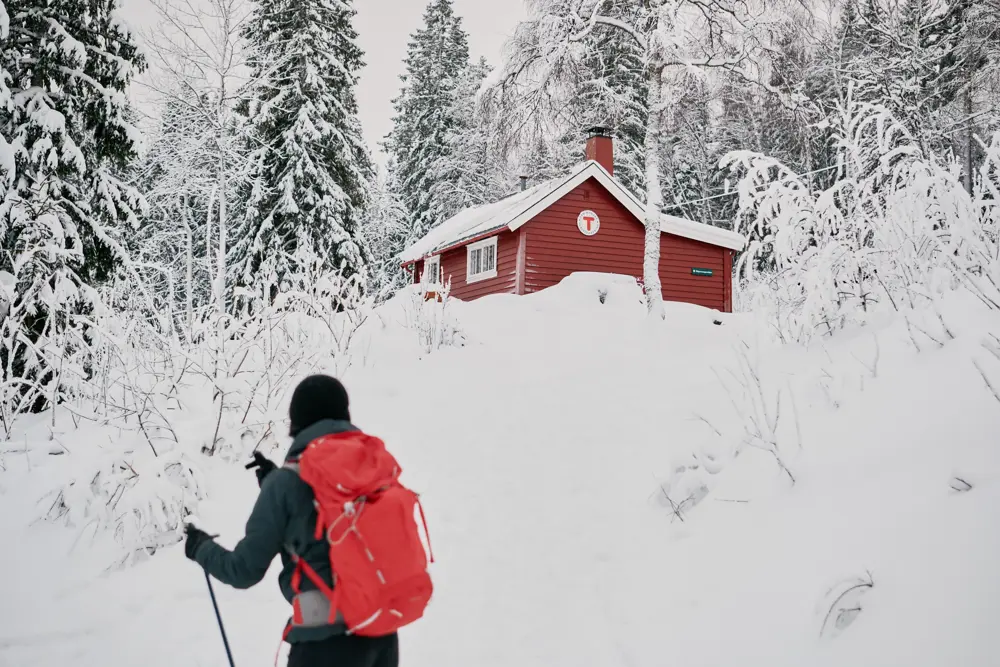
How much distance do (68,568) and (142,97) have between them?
15.3 metres

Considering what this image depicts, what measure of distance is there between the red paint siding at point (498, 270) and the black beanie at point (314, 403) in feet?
46.3

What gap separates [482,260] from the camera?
63.3 feet

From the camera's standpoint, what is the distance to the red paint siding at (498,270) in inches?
702

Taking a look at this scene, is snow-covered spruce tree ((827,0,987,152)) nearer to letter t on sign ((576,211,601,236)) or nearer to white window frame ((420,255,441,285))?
letter t on sign ((576,211,601,236))

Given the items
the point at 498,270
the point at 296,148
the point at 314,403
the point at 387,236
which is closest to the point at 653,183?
the point at 498,270

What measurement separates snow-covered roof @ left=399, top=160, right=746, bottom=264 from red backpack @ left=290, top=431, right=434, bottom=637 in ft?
48.7

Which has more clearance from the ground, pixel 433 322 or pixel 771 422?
pixel 433 322

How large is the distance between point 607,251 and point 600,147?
9.78 ft

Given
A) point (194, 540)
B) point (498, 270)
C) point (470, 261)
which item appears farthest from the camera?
point (470, 261)

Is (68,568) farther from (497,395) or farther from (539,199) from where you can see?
(539,199)

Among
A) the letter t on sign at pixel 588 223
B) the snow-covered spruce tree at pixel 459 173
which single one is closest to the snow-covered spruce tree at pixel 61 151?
the letter t on sign at pixel 588 223

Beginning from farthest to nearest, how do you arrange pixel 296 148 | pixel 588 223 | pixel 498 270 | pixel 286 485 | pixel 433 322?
pixel 498 270
pixel 588 223
pixel 296 148
pixel 433 322
pixel 286 485

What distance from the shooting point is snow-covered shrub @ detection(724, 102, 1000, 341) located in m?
4.54

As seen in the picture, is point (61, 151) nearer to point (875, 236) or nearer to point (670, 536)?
point (670, 536)
